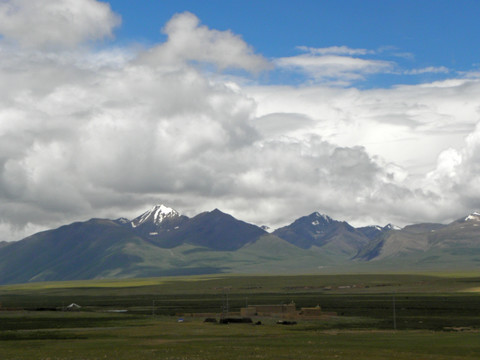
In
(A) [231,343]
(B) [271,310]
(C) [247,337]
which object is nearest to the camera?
(A) [231,343]

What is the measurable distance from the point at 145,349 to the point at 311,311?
61.2 m

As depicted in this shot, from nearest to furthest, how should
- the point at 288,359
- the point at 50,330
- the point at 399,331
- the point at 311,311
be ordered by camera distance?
1. the point at 288,359
2. the point at 399,331
3. the point at 50,330
4. the point at 311,311

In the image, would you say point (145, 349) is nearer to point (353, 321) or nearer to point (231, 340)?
point (231, 340)

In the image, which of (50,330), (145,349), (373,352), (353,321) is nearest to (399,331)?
(353,321)

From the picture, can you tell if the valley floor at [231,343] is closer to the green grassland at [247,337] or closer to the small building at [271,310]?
the green grassland at [247,337]

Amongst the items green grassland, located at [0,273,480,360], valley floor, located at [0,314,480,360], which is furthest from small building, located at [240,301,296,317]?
valley floor, located at [0,314,480,360]

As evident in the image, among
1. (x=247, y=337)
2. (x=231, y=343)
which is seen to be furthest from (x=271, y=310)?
(x=231, y=343)

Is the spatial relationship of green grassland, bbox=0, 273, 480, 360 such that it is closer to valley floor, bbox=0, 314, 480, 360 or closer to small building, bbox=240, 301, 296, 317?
valley floor, bbox=0, 314, 480, 360

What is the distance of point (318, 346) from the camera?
7806 cm

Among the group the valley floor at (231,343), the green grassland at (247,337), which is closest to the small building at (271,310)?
the green grassland at (247,337)

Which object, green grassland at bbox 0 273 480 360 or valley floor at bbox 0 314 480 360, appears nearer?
valley floor at bbox 0 314 480 360

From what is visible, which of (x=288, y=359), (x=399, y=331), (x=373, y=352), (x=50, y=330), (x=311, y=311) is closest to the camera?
(x=288, y=359)

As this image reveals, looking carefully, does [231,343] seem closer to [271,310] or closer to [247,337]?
[247,337]

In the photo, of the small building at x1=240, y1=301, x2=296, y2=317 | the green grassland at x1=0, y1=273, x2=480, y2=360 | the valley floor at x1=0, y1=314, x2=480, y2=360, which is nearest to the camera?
the valley floor at x1=0, y1=314, x2=480, y2=360
